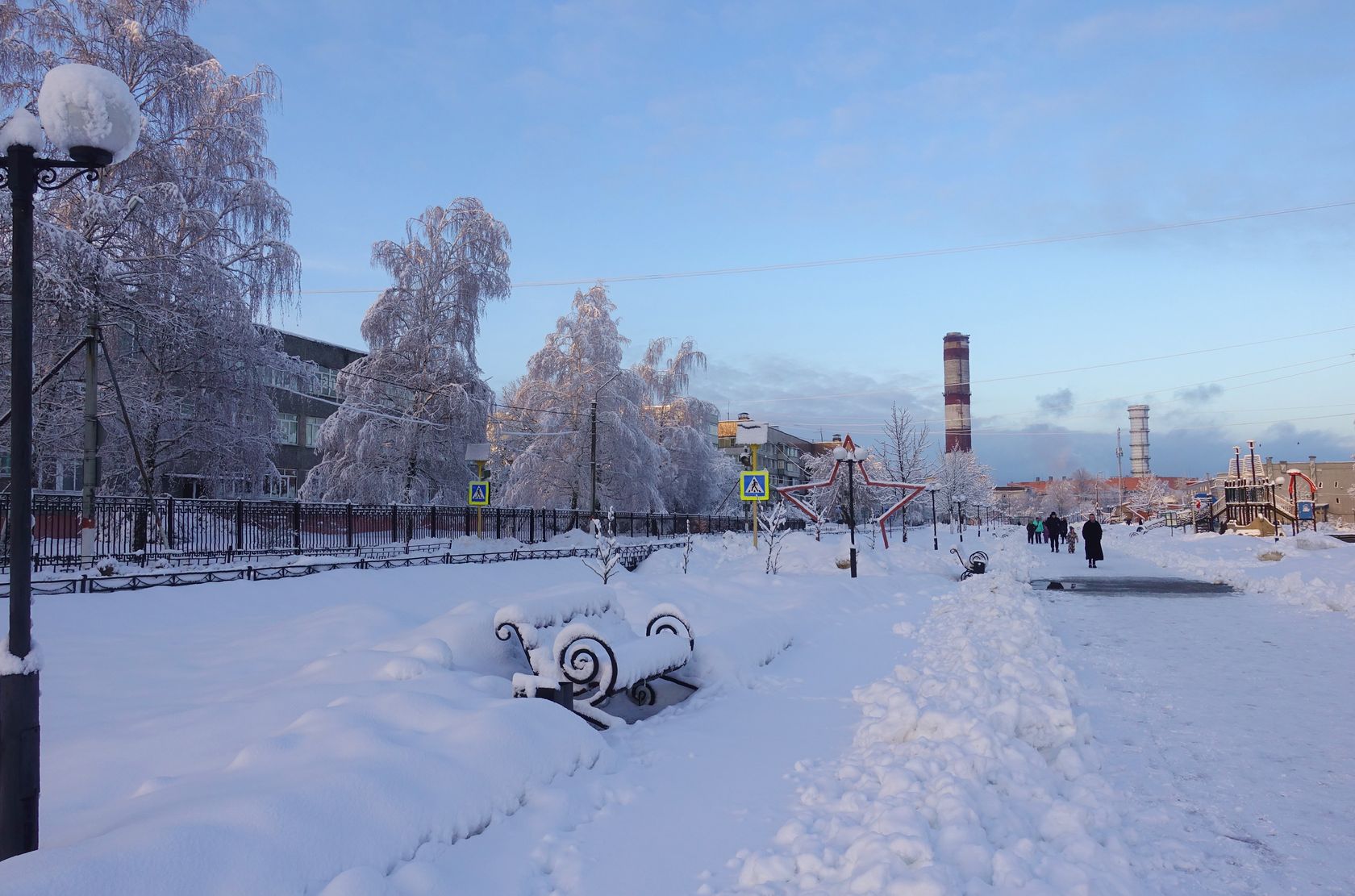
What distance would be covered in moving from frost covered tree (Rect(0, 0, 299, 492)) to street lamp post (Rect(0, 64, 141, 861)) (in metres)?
17.3

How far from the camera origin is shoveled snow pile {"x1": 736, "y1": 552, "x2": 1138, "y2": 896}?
160 inches

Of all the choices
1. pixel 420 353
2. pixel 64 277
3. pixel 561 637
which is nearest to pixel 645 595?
pixel 561 637

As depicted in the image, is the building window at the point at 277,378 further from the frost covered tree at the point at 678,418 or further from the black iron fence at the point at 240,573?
the frost covered tree at the point at 678,418

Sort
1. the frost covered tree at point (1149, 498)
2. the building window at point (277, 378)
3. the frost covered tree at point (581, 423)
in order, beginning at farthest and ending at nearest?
the frost covered tree at point (1149, 498) < the frost covered tree at point (581, 423) < the building window at point (277, 378)

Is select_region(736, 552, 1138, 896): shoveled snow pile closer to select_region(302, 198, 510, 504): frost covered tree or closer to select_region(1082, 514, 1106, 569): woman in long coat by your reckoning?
select_region(1082, 514, 1106, 569): woman in long coat

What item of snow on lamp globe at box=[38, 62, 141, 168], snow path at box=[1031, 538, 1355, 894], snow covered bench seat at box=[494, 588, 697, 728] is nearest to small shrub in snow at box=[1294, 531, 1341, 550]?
snow path at box=[1031, 538, 1355, 894]

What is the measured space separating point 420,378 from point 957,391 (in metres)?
106

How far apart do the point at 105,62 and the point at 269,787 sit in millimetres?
25402

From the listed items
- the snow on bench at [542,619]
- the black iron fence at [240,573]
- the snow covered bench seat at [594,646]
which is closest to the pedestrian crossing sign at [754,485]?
the black iron fence at [240,573]

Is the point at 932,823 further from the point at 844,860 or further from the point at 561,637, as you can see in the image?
the point at 561,637

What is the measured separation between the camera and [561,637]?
22.6 feet

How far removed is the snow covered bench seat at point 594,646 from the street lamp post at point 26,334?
10.7 feet

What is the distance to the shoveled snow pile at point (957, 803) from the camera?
4074 mm

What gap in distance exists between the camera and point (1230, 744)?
6.79 meters
